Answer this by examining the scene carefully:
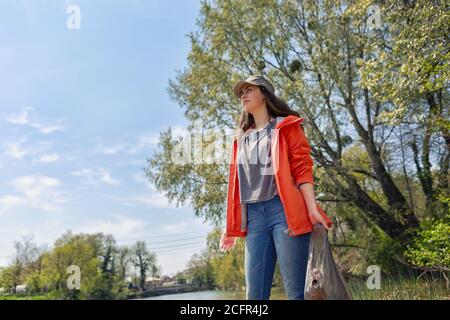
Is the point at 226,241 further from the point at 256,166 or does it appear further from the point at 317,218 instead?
the point at 317,218

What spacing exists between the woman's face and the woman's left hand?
82 cm

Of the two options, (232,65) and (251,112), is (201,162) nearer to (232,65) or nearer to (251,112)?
(232,65)

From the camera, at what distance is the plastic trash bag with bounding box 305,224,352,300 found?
2023 millimetres

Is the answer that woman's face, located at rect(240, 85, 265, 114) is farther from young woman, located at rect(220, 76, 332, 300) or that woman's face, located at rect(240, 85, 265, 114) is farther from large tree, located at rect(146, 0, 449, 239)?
large tree, located at rect(146, 0, 449, 239)

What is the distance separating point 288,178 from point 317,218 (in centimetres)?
27

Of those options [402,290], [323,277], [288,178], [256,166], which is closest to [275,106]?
[256,166]

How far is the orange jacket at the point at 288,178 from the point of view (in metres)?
2.22

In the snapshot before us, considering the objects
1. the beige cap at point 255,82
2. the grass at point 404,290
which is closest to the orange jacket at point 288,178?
the beige cap at point 255,82

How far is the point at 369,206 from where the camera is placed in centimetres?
1166

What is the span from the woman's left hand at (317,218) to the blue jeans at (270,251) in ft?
0.29

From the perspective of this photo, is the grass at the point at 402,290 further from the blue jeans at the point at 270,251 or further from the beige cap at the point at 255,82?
the beige cap at the point at 255,82

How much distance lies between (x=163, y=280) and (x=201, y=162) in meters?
17.1

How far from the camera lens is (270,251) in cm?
234

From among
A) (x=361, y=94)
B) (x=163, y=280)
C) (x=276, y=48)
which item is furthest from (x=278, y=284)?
(x=163, y=280)
